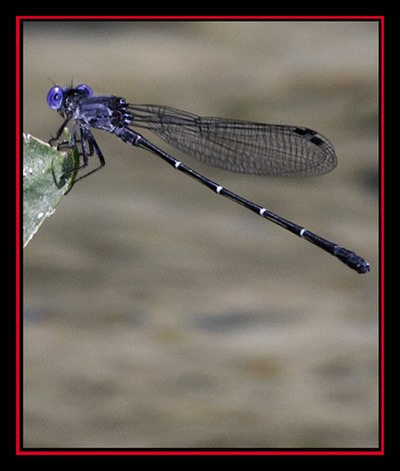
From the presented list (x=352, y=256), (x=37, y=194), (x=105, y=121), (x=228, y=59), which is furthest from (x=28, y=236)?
(x=228, y=59)

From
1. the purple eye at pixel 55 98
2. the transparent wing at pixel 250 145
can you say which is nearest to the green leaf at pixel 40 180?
the purple eye at pixel 55 98

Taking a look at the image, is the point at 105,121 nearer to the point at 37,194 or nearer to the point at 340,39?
the point at 37,194

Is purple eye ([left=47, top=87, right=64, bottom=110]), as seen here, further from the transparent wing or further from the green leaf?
the green leaf

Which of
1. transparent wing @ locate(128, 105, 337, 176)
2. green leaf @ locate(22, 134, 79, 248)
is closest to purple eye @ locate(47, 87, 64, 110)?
transparent wing @ locate(128, 105, 337, 176)

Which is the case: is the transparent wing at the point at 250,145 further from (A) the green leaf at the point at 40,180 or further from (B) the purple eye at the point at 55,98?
(A) the green leaf at the point at 40,180

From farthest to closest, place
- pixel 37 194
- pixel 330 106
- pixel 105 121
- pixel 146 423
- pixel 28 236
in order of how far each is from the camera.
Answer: pixel 330 106
pixel 146 423
pixel 105 121
pixel 37 194
pixel 28 236

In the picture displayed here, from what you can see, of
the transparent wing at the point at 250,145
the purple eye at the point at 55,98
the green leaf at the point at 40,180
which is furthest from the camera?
the transparent wing at the point at 250,145

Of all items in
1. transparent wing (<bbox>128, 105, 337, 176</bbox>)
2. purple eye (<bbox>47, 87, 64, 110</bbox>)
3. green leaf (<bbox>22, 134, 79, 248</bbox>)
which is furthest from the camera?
transparent wing (<bbox>128, 105, 337, 176</bbox>)
